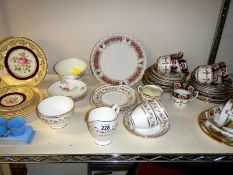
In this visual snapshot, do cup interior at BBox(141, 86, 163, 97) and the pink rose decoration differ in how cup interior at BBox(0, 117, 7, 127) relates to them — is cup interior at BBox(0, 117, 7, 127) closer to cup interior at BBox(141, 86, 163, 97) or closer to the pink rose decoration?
the pink rose decoration

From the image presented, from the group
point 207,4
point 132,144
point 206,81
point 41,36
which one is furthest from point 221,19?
point 41,36

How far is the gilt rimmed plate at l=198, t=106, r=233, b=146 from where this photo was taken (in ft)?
2.46

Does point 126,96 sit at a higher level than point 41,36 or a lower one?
lower

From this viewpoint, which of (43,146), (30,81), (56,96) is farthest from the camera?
(30,81)

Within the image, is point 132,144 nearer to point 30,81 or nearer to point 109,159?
point 109,159

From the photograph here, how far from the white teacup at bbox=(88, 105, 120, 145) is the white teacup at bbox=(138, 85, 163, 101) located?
0.15m

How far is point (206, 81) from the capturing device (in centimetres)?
92

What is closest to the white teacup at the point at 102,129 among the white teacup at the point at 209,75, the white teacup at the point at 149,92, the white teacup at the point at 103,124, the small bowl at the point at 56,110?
the white teacup at the point at 103,124

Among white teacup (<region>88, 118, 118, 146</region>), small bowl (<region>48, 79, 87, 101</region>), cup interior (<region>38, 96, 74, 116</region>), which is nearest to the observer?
white teacup (<region>88, 118, 118, 146</region>)

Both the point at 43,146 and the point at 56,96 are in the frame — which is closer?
the point at 43,146

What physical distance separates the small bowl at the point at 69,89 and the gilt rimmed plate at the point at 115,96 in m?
0.05

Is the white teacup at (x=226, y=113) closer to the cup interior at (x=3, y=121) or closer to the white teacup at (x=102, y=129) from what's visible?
the white teacup at (x=102, y=129)

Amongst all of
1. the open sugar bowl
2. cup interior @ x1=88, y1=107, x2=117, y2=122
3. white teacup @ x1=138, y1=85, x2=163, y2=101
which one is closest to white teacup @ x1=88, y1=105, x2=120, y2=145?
cup interior @ x1=88, y1=107, x2=117, y2=122

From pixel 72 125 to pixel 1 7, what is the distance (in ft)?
1.68
